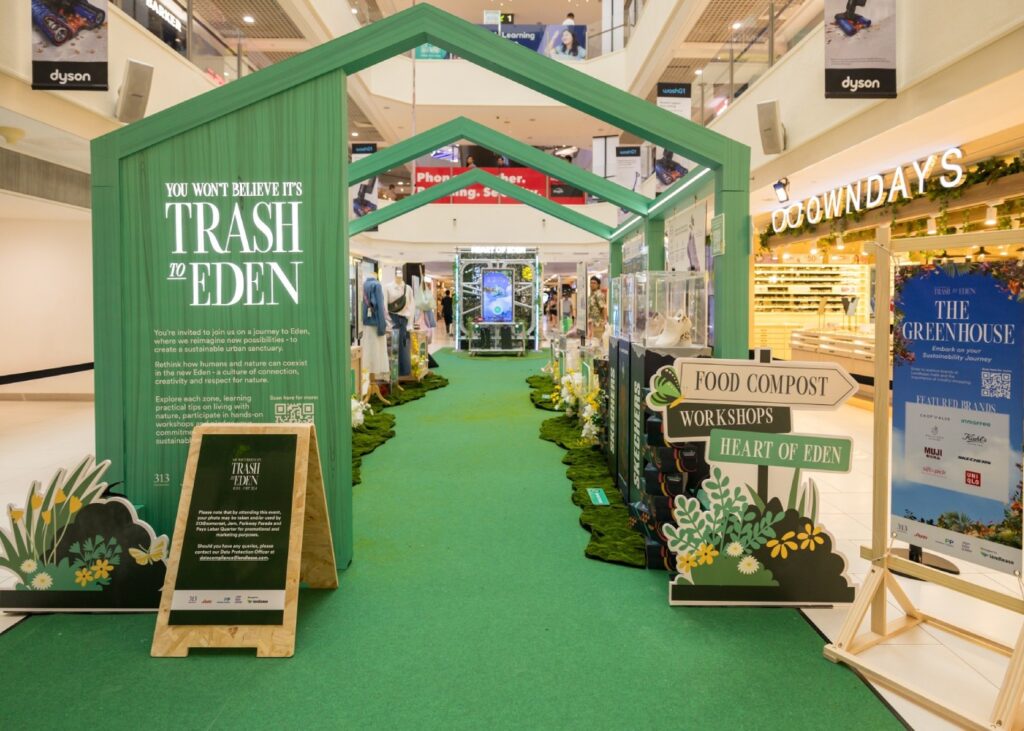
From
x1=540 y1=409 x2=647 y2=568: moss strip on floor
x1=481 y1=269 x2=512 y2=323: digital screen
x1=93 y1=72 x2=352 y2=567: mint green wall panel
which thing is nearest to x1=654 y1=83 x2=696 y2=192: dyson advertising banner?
x1=540 y1=409 x2=647 y2=568: moss strip on floor

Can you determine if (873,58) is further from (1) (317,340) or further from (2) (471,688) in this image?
(2) (471,688)

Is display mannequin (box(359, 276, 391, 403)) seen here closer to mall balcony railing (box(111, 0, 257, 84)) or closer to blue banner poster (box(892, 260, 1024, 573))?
mall balcony railing (box(111, 0, 257, 84))

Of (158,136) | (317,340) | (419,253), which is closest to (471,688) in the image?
(317,340)

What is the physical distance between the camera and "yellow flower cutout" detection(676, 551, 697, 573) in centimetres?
303

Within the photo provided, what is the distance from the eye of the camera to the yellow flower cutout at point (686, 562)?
303 cm

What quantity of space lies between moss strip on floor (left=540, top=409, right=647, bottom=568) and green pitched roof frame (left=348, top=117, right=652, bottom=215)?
213cm

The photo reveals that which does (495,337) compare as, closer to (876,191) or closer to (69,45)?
(876,191)

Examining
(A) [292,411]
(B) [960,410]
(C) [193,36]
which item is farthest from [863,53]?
(C) [193,36]

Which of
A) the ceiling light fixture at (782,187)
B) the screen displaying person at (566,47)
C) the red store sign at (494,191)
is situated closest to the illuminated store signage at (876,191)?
the ceiling light fixture at (782,187)

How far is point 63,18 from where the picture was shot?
16.1ft

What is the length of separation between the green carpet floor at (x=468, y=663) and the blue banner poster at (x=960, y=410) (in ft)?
2.18

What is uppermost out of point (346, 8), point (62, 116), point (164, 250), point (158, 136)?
point (346, 8)

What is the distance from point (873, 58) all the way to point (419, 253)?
1602 cm

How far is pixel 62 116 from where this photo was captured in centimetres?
568
